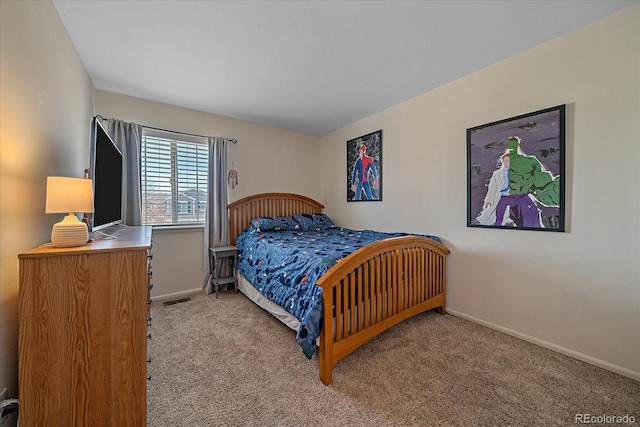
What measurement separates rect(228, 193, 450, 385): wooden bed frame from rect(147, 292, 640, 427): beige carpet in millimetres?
196

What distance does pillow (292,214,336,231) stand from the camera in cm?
388

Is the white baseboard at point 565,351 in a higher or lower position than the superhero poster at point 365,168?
lower

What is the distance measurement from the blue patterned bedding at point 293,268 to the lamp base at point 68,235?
130 centimetres

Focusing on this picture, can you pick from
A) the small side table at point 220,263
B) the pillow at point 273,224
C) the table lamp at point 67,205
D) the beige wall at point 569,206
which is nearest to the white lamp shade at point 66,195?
the table lamp at point 67,205

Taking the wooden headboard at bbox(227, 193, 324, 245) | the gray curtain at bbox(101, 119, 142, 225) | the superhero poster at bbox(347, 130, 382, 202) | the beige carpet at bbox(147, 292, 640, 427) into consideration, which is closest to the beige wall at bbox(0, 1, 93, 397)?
the beige carpet at bbox(147, 292, 640, 427)

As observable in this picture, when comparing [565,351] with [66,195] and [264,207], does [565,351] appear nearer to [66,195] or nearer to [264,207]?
[66,195]

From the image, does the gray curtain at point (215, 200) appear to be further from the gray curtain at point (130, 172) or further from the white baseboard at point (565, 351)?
the white baseboard at point (565, 351)

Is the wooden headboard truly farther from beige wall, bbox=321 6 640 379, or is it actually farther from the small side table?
beige wall, bbox=321 6 640 379

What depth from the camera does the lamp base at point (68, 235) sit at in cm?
117

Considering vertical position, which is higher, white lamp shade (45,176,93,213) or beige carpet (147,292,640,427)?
white lamp shade (45,176,93,213)

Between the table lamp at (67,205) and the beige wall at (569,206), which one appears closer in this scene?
the table lamp at (67,205)

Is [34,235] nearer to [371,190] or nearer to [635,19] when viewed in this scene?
[371,190]

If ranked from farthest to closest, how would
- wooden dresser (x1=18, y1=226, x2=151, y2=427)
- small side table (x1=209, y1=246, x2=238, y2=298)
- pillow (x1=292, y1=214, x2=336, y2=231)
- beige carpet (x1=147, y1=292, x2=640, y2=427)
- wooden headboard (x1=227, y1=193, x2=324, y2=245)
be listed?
1. pillow (x1=292, y1=214, x2=336, y2=231)
2. wooden headboard (x1=227, y1=193, x2=324, y2=245)
3. small side table (x1=209, y1=246, x2=238, y2=298)
4. beige carpet (x1=147, y1=292, x2=640, y2=427)
5. wooden dresser (x1=18, y1=226, x2=151, y2=427)

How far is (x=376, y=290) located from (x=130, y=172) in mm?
2988
